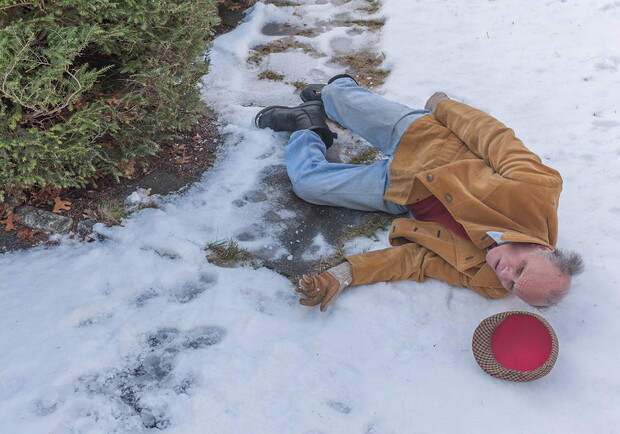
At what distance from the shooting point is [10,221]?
3.20 metres

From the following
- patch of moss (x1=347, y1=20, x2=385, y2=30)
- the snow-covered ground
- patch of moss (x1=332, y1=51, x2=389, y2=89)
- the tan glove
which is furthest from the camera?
patch of moss (x1=347, y1=20, x2=385, y2=30)

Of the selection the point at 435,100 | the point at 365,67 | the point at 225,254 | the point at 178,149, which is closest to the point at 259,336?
the point at 225,254

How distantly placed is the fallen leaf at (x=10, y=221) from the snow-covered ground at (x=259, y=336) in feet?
0.65

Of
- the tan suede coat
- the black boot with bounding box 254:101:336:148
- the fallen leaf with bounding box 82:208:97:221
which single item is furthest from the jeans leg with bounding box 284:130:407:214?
the fallen leaf with bounding box 82:208:97:221

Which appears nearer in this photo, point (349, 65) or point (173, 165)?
point (173, 165)

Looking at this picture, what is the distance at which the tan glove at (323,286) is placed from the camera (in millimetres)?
2869

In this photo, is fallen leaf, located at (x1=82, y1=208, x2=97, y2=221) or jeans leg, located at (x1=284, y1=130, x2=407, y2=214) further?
jeans leg, located at (x1=284, y1=130, x2=407, y2=214)

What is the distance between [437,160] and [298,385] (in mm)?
1692

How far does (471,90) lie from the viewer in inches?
188

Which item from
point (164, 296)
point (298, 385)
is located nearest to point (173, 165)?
point (164, 296)

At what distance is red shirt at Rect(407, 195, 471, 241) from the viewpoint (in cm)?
316

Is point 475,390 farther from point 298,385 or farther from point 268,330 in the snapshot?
point 268,330

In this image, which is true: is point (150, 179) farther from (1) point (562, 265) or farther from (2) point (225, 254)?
(1) point (562, 265)

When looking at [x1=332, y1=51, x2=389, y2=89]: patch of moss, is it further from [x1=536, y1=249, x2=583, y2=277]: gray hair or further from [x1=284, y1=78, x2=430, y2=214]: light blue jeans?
[x1=536, y1=249, x2=583, y2=277]: gray hair
